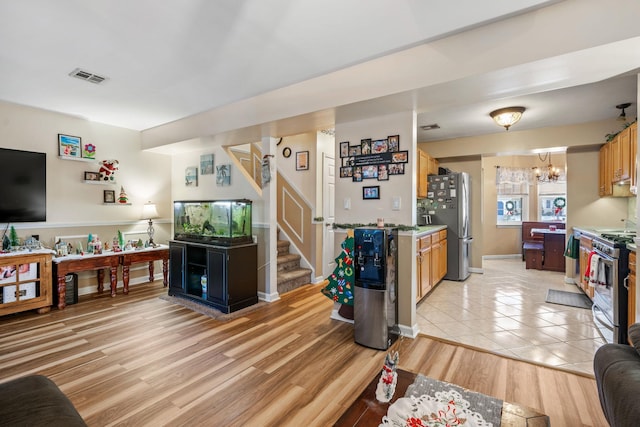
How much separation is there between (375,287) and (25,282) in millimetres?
3977

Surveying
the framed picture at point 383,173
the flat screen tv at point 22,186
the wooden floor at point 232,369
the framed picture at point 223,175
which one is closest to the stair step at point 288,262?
the wooden floor at point 232,369

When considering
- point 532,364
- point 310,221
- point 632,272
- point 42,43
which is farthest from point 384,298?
point 42,43

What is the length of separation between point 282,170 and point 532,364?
421 cm

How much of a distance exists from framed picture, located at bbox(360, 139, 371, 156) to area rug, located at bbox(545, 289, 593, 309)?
3.20 meters

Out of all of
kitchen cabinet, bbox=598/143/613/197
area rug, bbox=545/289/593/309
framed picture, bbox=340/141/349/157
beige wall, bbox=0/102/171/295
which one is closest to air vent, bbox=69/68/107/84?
beige wall, bbox=0/102/171/295

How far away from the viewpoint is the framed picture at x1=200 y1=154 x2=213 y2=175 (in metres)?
4.66

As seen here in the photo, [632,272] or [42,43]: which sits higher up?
[42,43]

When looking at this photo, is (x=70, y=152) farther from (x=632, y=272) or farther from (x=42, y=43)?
(x=632, y=272)

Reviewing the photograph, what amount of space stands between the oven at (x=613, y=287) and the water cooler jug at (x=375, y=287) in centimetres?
191

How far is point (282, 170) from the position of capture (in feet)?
17.1

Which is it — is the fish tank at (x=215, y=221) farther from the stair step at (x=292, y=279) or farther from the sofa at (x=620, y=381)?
the sofa at (x=620, y=381)

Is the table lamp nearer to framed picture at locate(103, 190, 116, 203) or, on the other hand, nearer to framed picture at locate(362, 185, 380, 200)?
framed picture at locate(103, 190, 116, 203)

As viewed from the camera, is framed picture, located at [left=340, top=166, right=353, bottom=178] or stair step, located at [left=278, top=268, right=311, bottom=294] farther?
stair step, located at [left=278, top=268, right=311, bottom=294]

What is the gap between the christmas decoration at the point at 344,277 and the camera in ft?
10.2
